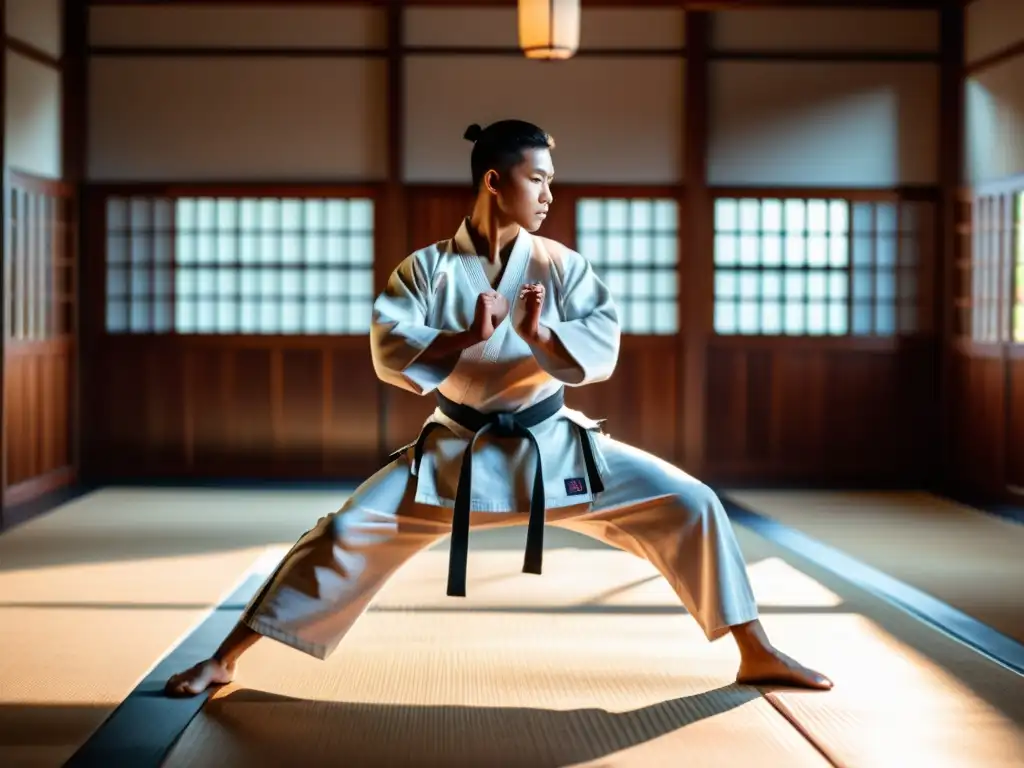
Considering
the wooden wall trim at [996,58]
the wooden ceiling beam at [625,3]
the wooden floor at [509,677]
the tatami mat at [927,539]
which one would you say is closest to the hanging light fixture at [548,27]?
the wooden ceiling beam at [625,3]

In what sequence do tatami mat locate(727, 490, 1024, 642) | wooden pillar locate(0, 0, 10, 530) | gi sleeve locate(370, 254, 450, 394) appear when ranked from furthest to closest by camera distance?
1. wooden pillar locate(0, 0, 10, 530)
2. tatami mat locate(727, 490, 1024, 642)
3. gi sleeve locate(370, 254, 450, 394)

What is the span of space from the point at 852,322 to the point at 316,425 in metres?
3.02

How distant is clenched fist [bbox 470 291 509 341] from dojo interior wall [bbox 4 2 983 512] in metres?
4.67

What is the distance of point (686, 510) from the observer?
3076 mm

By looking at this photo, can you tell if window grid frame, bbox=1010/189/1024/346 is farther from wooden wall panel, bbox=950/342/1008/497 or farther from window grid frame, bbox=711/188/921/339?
window grid frame, bbox=711/188/921/339

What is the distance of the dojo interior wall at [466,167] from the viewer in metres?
7.46

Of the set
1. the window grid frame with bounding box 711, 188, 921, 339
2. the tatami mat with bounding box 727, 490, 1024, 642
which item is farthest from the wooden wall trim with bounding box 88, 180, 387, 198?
the tatami mat with bounding box 727, 490, 1024, 642

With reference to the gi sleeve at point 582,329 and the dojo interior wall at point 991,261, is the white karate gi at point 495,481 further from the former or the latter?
the dojo interior wall at point 991,261

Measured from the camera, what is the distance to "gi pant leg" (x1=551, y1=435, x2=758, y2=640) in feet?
10.0

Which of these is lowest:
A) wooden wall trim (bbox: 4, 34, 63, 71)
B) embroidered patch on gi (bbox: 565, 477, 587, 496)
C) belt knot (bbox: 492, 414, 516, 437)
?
embroidered patch on gi (bbox: 565, 477, 587, 496)

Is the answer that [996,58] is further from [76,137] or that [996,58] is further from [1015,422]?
[76,137]

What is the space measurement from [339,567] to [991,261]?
4.98m

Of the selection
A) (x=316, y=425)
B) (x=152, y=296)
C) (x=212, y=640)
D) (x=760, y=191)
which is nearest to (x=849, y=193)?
(x=760, y=191)

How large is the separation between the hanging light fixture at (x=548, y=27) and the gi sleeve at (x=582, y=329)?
2.38 meters
